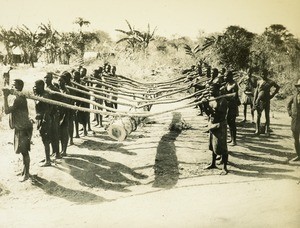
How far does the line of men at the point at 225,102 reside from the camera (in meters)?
5.89

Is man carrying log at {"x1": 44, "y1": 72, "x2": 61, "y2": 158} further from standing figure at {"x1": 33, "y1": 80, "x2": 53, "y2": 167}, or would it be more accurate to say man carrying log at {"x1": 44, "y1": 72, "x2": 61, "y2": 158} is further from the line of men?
the line of men

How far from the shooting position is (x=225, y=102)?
19.4ft

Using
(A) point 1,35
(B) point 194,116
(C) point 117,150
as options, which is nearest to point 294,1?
(C) point 117,150

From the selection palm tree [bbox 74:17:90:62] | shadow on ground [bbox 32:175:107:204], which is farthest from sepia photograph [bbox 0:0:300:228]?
palm tree [bbox 74:17:90:62]

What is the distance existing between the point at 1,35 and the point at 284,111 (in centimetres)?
1483

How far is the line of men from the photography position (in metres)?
5.89

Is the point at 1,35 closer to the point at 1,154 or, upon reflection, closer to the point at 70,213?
the point at 1,154

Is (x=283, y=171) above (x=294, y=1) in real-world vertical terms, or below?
below

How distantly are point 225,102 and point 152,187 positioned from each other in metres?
1.84

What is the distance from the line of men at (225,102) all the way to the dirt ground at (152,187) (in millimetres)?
451

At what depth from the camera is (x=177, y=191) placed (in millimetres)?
5281

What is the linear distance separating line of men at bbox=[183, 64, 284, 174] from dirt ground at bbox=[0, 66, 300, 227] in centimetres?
45

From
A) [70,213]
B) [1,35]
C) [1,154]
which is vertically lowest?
[70,213]

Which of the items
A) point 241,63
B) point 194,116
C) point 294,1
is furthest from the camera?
point 241,63
